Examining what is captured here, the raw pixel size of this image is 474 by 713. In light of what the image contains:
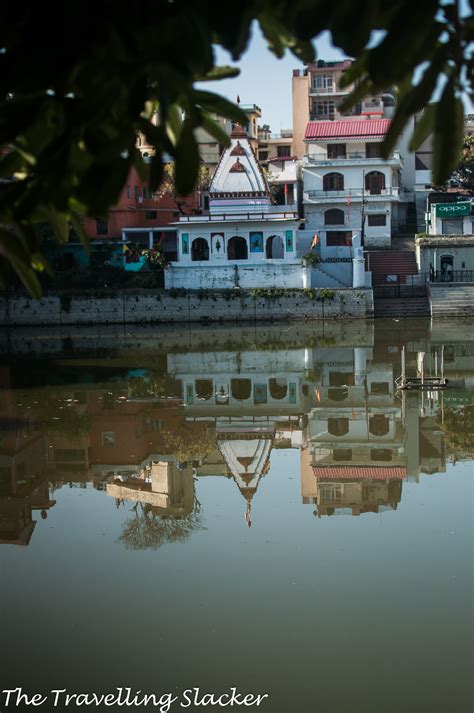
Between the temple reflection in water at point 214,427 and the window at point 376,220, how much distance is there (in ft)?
46.0

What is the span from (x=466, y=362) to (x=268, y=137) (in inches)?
1258

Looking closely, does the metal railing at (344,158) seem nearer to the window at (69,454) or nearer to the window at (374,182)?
the window at (374,182)

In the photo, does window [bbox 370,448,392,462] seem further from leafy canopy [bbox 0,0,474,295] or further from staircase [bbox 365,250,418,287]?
staircase [bbox 365,250,418,287]

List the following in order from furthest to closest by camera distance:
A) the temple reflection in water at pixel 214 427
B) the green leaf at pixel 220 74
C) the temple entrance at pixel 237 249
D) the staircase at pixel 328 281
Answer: the temple entrance at pixel 237 249 → the staircase at pixel 328 281 → the temple reflection in water at pixel 214 427 → the green leaf at pixel 220 74

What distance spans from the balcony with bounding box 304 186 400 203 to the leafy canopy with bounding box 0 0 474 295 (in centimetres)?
3411

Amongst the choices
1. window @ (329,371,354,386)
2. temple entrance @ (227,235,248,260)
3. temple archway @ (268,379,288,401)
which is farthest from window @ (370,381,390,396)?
temple entrance @ (227,235,248,260)

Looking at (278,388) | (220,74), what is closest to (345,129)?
(278,388)

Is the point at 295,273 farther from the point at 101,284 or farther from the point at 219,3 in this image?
the point at 219,3

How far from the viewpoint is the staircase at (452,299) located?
1141 inches

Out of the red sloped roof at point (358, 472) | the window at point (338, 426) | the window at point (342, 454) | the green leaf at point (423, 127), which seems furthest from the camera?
the window at point (338, 426)

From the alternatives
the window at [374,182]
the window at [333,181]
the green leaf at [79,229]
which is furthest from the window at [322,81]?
the green leaf at [79,229]

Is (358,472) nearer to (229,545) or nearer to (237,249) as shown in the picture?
(229,545)

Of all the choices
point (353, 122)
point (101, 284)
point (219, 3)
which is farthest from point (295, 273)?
point (219, 3)

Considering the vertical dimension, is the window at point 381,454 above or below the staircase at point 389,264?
below
